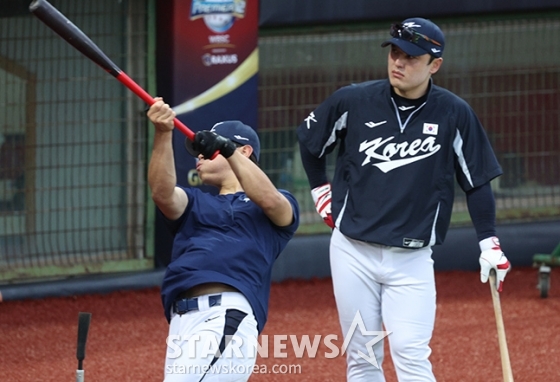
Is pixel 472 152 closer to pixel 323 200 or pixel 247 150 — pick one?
pixel 323 200

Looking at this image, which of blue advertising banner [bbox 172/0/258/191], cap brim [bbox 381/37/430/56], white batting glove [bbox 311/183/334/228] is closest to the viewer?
cap brim [bbox 381/37/430/56]

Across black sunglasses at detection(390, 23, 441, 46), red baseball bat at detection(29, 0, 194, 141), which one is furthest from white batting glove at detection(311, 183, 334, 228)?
red baseball bat at detection(29, 0, 194, 141)

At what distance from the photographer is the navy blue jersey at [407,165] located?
13.8ft

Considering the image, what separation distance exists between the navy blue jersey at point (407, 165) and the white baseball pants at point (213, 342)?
764mm

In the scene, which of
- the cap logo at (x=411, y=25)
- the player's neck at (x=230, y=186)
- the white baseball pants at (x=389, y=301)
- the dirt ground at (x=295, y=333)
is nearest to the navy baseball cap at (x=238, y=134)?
the player's neck at (x=230, y=186)

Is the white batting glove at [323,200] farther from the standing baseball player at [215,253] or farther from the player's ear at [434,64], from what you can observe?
the player's ear at [434,64]

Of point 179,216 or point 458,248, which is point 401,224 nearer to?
point 179,216

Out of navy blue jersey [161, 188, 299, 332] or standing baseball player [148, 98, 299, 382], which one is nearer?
standing baseball player [148, 98, 299, 382]

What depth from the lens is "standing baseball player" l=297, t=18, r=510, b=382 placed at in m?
4.18

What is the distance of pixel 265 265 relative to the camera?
3822mm

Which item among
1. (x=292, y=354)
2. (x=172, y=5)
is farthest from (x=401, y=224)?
(x=172, y=5)

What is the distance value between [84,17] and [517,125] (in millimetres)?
3651

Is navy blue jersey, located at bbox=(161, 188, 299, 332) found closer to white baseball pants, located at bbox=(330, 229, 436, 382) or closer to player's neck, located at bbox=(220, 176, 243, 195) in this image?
player's neck, located at bbox=(220, 176, 243, 195)

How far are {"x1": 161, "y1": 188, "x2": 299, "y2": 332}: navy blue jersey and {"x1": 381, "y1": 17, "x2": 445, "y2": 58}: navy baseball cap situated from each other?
2.63ft
